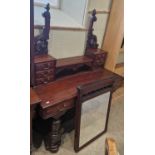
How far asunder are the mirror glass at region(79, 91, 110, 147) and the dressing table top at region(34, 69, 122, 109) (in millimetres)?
197

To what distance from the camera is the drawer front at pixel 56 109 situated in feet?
4.99

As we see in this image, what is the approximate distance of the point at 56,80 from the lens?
1.88 metres

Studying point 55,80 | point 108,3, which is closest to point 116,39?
point 108,3

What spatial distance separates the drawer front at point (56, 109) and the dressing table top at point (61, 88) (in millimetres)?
46

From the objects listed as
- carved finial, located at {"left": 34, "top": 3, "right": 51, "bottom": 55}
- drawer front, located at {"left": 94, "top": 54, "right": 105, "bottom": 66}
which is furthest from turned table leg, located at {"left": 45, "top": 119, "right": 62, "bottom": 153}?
drawer front, located at {"left": 94, "top": 54, "right": 105, "bottom": 66}

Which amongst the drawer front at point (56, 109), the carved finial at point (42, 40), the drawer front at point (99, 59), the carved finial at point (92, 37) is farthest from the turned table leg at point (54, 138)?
the carved finial at point (92, 37)

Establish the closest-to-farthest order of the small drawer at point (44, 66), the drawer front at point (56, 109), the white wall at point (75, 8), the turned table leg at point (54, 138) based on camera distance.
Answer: the drawer front at point (56, 109) → the small drawer at point (44, 66) → the turned table leg at point (54, 138) → the white wall at point (75, 8)

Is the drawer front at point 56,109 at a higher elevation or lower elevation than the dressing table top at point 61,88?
lower

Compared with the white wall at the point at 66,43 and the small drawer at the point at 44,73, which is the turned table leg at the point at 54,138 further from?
the white wall at the point at 66,43

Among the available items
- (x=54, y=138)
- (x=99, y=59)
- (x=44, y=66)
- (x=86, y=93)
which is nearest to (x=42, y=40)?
(x=44, y=66)

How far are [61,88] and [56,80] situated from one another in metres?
0.16
